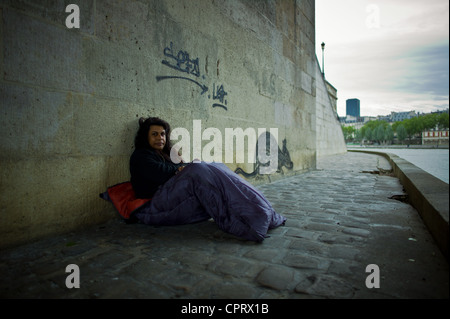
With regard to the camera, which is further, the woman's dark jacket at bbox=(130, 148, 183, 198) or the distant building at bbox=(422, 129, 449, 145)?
the distant building at bbox=(422, 129, 449, 145)

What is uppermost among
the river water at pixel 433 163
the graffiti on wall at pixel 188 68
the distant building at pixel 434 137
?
the distant building at pixel 434 137

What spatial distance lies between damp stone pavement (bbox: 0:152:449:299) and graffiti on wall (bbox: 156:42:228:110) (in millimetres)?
2081

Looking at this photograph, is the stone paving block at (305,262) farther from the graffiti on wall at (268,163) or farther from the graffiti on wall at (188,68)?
the graffiti on wall at (268,163)

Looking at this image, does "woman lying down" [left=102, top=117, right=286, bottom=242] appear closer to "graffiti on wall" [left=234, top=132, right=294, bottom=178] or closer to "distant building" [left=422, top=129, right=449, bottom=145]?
"graffiti on wall" [left=234, top=132, right=294, bottom=178]

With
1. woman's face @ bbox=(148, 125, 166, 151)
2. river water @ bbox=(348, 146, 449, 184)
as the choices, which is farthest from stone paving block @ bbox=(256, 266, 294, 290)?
river water @ bbox=(348, 146, 449, 184)

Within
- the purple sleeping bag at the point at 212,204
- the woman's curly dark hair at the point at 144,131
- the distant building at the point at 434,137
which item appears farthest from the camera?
the distant building at the point at 434,137

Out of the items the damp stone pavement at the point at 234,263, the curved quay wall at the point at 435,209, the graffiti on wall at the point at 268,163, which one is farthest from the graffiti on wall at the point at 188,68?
the curved quay wall at the point at 435,209

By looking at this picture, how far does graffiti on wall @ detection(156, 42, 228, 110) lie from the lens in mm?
3516

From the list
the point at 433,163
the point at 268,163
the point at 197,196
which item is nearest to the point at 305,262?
the point at 197,196

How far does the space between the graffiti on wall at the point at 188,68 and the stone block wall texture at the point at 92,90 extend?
0.01 metres

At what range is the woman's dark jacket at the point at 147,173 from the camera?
2.75m

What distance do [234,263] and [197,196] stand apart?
2.93ft

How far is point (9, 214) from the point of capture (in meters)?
2.20

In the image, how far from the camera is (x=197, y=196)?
8.64 feet
